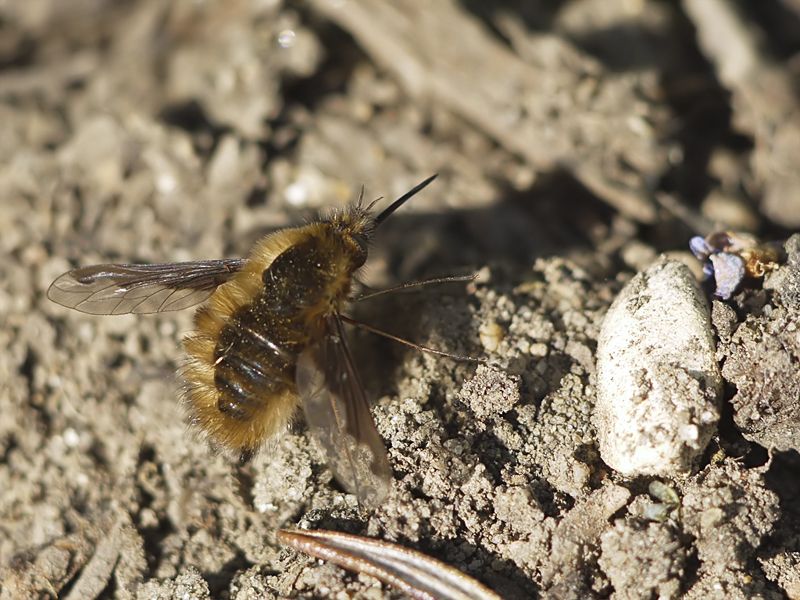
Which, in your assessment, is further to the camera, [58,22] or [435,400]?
[58,22]

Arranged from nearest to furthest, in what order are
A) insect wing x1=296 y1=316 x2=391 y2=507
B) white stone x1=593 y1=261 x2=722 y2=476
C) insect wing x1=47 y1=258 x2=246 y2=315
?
white stone x1=593 y1=261 x2=722 y2=476, insect wing x1=296 y1=316 x2=391 y2=507, insect wing x1=47 y1=258 x2=246 y2=315

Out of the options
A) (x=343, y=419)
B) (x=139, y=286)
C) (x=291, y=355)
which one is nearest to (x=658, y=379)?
(x=343, y=419)

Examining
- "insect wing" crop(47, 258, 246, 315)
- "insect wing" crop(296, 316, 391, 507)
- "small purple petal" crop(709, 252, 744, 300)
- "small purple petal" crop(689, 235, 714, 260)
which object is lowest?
"insect wing" crop(296, 316, 391, 507)

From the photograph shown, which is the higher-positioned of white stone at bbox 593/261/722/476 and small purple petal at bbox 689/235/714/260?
small purple petal at bbox 689/235/714/260

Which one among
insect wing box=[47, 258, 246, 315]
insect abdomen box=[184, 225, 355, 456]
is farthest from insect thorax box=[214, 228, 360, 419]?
insect wing box=[47, 258, 246, 315]

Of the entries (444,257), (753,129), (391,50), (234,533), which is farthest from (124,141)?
(753,129)

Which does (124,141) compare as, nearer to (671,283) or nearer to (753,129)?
(671,283)

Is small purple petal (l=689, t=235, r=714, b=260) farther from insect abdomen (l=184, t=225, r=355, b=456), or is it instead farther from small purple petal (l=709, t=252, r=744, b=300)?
insect abdomen (l=184, t=225, r=355, b=456)

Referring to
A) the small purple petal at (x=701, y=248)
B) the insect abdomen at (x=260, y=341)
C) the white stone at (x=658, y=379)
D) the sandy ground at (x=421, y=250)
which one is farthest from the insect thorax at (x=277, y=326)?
the small purple petal at (x=701, y=248)
